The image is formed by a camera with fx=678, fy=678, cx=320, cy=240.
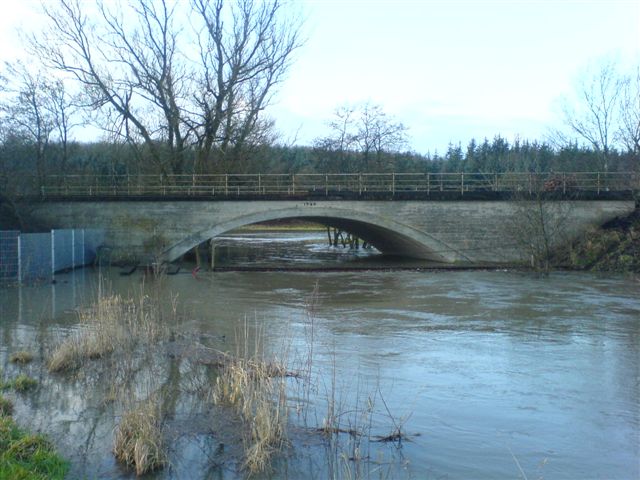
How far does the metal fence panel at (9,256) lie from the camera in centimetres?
1950

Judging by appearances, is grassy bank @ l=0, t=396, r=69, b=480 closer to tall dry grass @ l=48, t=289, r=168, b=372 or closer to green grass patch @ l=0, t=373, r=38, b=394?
green grass patch @ l=0, t=373, r=38, b=394

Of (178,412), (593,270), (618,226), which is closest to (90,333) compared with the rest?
(178,412)

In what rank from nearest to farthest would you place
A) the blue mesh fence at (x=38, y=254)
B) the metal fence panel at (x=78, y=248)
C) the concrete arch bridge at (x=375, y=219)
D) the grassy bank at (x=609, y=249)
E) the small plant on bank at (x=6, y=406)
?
the small plant on bank at (x=6, y=406) < the blue mesh fence at (x=38, y=254) < the metal fence panel at (x=78, y=248) < the grassy bank at (x=609, y=249) < the concrete arch bridge at (x=375, y=219)

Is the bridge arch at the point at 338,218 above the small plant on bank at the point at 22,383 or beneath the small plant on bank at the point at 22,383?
above

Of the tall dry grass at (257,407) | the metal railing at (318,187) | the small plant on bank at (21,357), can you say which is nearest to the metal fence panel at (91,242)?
the metal railing at (318,187)

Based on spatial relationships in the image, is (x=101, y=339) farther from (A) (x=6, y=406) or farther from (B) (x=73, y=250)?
(B) (x=73, y=250)

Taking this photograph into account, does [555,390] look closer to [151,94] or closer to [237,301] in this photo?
[237,301]

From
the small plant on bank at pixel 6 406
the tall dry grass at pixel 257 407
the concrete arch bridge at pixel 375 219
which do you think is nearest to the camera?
the tall dry grass at pixel 257 407

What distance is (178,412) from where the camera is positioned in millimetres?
7527

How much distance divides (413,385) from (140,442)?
404 cm

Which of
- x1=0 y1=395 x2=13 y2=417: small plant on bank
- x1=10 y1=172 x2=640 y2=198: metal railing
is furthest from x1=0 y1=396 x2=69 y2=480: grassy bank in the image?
x1=10 y1=172 x2=640 y2=198: metal railing

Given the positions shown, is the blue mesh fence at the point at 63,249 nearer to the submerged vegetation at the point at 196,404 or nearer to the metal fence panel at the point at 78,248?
the metal fence panel at the point at 78,248

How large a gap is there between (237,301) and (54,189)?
16361 mm

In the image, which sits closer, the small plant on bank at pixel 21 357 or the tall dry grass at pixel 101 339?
the tall dry grass at pixel 101 339
